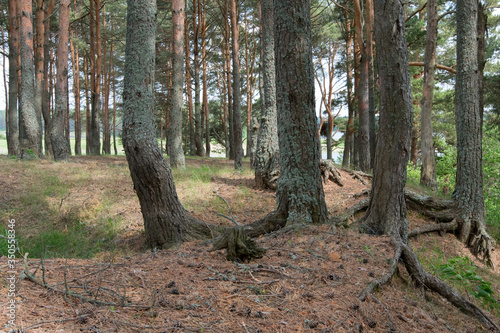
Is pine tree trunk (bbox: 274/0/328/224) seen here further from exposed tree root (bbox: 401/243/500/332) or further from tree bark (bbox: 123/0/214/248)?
tree bark (bbox: 123/0/214/248)

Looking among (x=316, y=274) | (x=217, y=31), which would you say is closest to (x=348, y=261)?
(x=316, y=274)

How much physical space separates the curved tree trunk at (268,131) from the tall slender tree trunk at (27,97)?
8.27m

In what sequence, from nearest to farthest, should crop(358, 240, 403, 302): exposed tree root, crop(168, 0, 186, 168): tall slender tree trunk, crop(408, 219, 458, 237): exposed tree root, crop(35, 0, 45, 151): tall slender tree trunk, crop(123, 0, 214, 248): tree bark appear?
crop(358, 240, 403, 302): exposed tree root < crop(123, 0, 214, 248): tree bark < crop(408, 219, 458, 237): exposed tree root < crop(168, 0, 186, 168): tall slender tree trunk < crop(35, 0, 45, 151): tall slender tree trunk

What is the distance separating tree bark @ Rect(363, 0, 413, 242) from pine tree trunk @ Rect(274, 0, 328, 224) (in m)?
0.93

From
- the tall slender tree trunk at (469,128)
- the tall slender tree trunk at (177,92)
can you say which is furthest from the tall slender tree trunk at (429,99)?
the tall slender tree trunk at (177,92)

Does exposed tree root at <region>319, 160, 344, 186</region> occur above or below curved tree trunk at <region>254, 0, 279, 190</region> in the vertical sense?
→ below

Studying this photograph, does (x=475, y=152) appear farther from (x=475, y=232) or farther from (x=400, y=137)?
(x=400, y=137)

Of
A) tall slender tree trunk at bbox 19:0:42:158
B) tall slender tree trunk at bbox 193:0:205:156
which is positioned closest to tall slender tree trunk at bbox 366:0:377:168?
tall slender tree trunk at bbox 193:0:205:156

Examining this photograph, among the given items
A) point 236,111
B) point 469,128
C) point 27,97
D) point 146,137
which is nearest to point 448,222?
point 469,128

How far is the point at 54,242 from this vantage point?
605cm

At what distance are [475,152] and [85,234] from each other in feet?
27.8

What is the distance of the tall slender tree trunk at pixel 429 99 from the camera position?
1023 cm

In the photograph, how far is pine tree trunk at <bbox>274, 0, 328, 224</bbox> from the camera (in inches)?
188

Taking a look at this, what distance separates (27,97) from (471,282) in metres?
13.7
